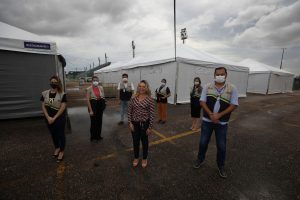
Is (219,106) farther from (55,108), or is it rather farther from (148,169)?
(55,108)

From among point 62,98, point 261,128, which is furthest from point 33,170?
point 261,128

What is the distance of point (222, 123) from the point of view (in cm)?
275

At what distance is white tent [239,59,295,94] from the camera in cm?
1889

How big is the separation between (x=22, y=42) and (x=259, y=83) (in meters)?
22.4

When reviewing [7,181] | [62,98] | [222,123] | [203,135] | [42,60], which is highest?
[42,60]

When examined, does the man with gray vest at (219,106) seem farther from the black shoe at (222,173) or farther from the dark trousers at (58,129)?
the dark trousers at (58,129)

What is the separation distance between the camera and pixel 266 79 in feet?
62.0

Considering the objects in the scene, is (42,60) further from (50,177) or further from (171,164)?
(171,164)

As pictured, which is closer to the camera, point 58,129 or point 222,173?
point 222,173

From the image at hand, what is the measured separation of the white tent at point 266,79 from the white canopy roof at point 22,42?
21144 millimetres

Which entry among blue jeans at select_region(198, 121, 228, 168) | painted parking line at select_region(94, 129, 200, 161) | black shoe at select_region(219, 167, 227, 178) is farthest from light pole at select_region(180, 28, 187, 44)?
black shoe at select_region(219, 167, 227, 178)

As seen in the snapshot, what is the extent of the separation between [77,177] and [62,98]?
5.13 ft

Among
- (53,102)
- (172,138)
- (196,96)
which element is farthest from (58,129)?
(196,96)

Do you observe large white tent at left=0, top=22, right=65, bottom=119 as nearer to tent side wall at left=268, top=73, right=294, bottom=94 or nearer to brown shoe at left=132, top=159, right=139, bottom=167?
brown shoe at left=132, top=159, right=139, bottom=167
